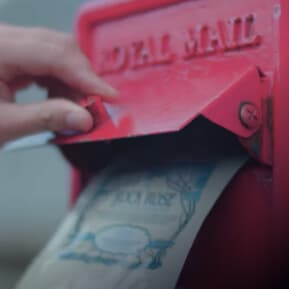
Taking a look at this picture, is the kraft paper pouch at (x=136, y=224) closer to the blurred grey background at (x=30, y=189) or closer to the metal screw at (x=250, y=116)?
the metal screw at (x=250, y=116)

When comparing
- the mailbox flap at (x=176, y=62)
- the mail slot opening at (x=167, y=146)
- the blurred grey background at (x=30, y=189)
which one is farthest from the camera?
the blurred grey background at (x=30, y=189)

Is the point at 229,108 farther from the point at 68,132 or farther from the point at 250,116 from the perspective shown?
the point at 68,132

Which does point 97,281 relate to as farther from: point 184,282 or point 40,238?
point 40,238

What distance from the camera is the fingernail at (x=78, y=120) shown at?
73 centimetres

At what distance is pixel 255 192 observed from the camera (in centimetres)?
71

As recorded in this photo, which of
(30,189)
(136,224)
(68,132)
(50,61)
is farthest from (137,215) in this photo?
(30,189)

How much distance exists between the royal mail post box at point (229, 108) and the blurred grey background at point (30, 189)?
0.64 meters

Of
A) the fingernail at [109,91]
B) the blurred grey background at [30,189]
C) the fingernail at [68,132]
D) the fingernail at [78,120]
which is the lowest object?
the blurred grey background at [30,189]

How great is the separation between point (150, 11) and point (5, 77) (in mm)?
235

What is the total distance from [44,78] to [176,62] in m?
0.21

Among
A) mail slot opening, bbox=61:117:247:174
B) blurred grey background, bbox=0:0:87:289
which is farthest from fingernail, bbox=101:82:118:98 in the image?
blurred grey background, bbox=0:0:87:289

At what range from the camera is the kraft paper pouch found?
2.27ft

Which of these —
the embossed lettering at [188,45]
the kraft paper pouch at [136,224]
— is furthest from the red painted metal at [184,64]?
the kraft paper pouch at [136,224]

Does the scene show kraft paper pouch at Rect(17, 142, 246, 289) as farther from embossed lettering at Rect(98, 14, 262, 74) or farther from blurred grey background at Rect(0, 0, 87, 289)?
blurred grey background at Rect(0, 0, 87, 289)
